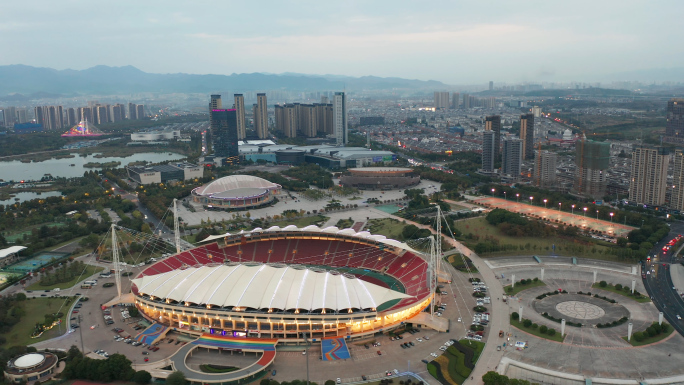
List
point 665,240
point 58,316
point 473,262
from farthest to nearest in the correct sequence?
point 665,240, point 473,262, point 58,316

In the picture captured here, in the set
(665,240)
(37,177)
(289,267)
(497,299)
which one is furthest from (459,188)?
(37,177)

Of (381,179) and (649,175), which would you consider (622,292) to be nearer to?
(649,175)

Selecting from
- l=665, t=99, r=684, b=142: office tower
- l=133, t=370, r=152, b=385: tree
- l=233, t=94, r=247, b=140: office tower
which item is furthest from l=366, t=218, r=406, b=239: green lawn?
l=665, t=99, r=684, b=142: office tower

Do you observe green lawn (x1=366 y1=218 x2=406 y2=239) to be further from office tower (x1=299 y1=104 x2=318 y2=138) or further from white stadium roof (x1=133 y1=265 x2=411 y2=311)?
office tower (x1=299 y1=104 x2=318 y2=138)

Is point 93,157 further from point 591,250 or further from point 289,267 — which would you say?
point 591,250

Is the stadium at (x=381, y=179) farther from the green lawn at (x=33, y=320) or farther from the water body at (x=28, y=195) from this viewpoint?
the green lawn at (x=33, y=320)

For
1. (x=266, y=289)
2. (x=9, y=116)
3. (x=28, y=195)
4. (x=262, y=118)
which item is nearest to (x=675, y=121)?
(x=262, y=118)
